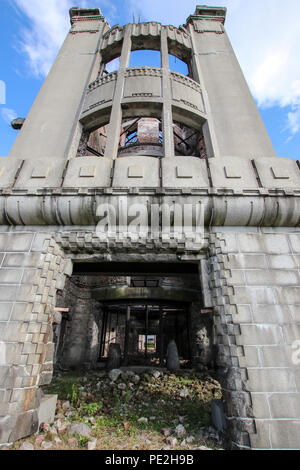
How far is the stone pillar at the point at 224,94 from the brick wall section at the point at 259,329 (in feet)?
9.46

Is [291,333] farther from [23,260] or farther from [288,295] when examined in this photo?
[23,260]

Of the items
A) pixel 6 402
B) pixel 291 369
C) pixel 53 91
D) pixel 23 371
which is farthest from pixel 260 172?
pixel 53 91

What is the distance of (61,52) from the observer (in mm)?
8055

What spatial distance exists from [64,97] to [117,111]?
2.24 m

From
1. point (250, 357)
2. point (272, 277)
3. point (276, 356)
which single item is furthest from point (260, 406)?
point (272, 277)

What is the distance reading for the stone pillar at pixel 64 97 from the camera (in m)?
5.58

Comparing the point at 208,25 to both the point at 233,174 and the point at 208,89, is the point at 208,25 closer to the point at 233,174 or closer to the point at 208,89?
the point at 208,89

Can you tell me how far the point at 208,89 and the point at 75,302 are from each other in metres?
11.5

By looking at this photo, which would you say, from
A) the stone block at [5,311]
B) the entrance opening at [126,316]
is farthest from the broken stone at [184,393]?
the stone block at [5,311]

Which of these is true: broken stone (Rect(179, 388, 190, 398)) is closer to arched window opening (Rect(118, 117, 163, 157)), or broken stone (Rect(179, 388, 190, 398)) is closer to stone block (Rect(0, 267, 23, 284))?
stone block (Rect(0, 267, 23, 284))

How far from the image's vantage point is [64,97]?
21.8ft

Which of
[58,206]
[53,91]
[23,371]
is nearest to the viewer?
[23,371]

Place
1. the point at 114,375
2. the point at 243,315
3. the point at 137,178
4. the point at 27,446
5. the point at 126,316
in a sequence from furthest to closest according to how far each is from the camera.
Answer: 1. the point at 126,316
2. the point at 114,375
3. the point at 137,178
4. the point at 243,315
5. the point at 27,446

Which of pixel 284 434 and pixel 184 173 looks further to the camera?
pixel 184 173
